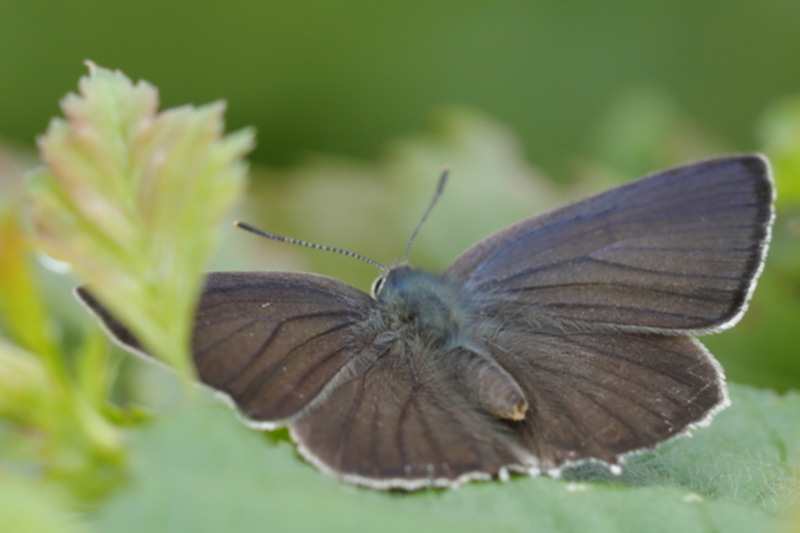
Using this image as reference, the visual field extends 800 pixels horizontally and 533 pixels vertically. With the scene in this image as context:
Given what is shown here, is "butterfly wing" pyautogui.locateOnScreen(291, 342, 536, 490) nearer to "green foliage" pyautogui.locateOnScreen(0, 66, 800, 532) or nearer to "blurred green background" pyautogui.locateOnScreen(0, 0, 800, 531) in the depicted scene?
"green foliage" pyautogui.locateOnScreen(0, 66, 800, 532)

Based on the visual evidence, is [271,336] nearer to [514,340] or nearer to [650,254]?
[514,340]

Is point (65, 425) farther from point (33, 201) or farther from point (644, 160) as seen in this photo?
point (644, 160)

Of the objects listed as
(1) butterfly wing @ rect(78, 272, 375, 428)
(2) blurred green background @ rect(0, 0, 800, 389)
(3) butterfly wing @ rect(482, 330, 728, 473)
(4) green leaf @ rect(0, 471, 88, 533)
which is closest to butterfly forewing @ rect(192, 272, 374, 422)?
(1) butterfly wing @ rect(78, 272, 375, 428)

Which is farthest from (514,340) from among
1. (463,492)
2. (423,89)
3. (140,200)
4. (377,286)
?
(423,89)

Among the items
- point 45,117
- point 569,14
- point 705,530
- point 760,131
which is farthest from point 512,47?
point 705,530

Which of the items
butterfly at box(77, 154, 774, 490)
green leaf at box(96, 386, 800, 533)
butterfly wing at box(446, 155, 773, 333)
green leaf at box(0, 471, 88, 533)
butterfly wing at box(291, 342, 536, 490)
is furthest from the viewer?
butterfly wing at box(446, 155, 773, 333)

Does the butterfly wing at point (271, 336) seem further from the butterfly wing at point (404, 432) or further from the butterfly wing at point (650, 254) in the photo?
the butterfly wing at point (650, 254)

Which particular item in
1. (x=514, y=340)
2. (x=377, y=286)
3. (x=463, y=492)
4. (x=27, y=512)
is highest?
(x=377, y=286)
